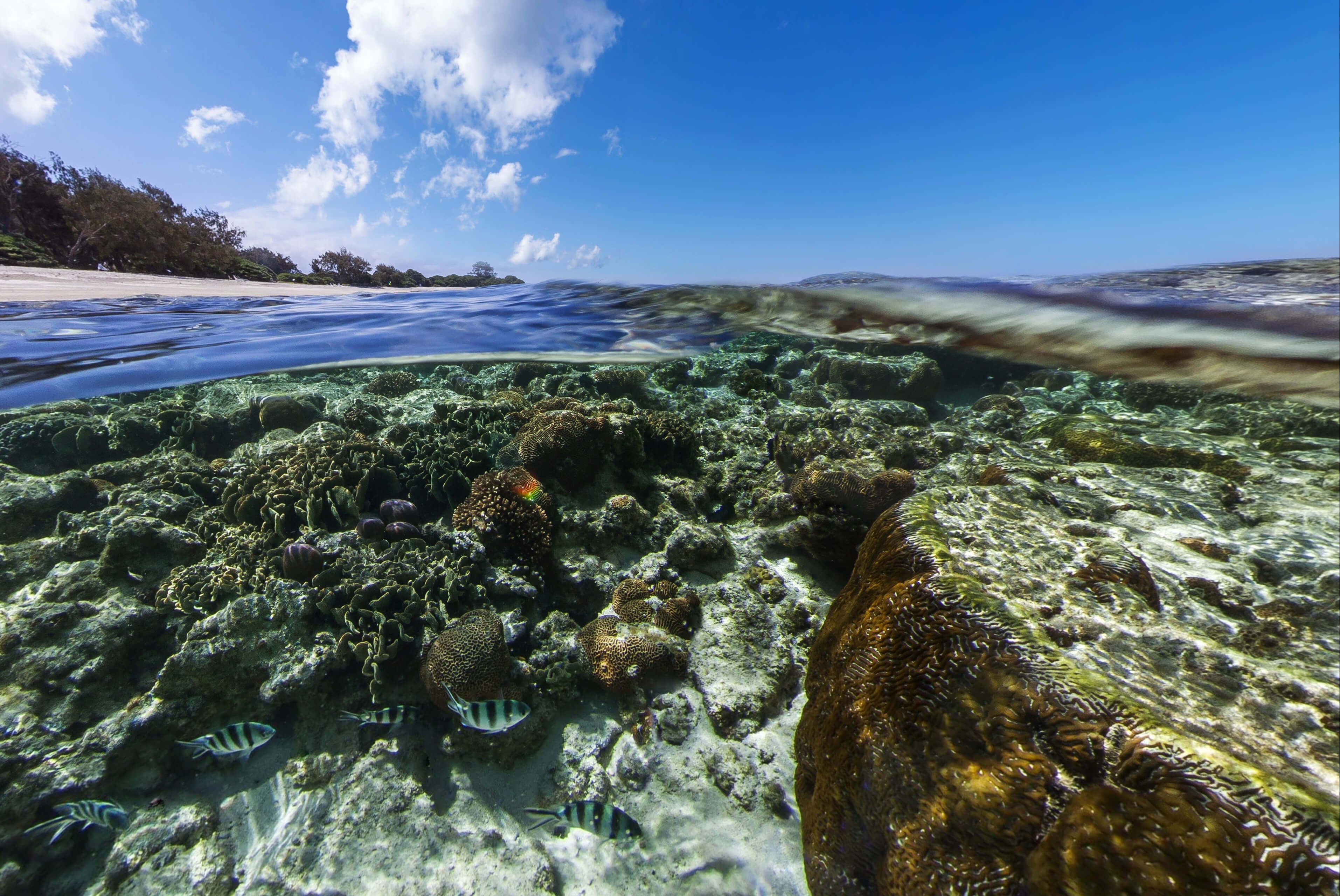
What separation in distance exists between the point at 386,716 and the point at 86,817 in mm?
2229

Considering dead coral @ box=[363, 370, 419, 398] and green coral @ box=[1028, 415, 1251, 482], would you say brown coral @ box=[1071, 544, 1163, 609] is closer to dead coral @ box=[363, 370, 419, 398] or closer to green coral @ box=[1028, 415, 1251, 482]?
green coral @ box=[1028, 415, 1251, 482]

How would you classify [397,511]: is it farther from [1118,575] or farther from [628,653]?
[1118,575]

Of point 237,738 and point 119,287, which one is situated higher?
point 119,287

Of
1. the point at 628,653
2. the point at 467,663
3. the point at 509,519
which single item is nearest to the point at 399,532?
the point at 509,519

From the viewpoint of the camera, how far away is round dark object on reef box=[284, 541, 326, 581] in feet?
16.7

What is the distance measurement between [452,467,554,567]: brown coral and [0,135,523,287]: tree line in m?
18.3

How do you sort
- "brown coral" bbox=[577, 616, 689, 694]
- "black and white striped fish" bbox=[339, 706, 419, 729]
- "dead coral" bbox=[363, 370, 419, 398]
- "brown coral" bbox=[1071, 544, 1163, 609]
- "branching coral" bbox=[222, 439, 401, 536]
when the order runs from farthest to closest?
1. "dead coral" bbox=[363, 370, 419, 398]
2. "branching coral" bbox=[222, 439, 401, 536]
3. "brown coral" bbox=[577, 616, 689, 694]
4. "black and white striped fish" bbox=[339, 706, 419, 729]
5. "brown coral" bbox=[1071, 544, 1163, 609]

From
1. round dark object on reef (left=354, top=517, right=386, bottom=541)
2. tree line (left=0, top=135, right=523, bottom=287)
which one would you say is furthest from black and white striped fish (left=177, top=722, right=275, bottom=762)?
tree line (left=0, top=135, right=523, bottom=287)

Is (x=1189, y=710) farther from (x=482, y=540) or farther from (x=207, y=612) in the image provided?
(x=207, y=612)

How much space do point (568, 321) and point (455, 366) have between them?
13.4ft

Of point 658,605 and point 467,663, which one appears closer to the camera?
point 467,663

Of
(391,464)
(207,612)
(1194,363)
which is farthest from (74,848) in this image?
(1194,363)

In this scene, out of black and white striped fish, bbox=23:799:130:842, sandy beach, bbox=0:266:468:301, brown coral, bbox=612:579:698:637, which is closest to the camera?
black and white striped fish, bbox=23:799:130:842

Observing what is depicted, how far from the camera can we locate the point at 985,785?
2.44 meters
